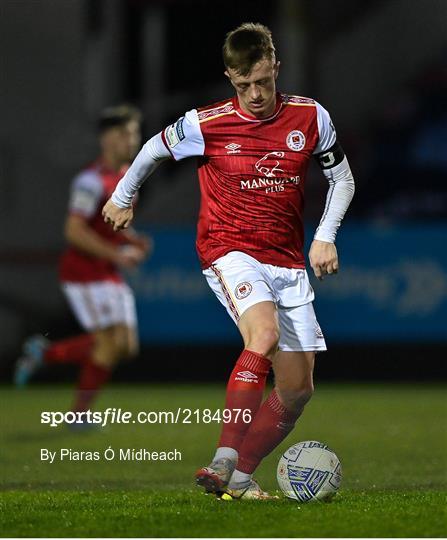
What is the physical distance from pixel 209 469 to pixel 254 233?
3.89 feet

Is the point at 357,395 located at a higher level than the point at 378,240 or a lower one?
lower

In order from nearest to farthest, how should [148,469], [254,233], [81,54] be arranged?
[254,233] < [148,469] < [81,54]

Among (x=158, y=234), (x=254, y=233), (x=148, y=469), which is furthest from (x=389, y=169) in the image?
(x=254, y=233)

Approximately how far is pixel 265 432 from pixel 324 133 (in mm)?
1414

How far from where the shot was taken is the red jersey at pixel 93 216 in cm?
999

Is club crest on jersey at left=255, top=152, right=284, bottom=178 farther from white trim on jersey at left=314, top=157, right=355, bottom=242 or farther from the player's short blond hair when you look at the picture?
the player's short blond hair

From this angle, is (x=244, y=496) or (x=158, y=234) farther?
(x=158, y=234)

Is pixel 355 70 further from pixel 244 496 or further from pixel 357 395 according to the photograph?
pixel 244 496

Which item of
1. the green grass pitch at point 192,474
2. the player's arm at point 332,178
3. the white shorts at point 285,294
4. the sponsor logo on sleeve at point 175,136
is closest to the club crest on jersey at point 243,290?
the white shorts at point 285,294

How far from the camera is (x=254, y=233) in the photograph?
5.94 meters

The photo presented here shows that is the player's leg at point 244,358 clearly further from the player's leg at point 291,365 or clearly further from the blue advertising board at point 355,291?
the blue advertising board at point 355,291

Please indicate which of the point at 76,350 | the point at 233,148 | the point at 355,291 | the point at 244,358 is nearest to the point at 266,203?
the point at 233,148

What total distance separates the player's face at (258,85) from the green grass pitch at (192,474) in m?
1.78

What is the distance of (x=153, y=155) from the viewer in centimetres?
593
